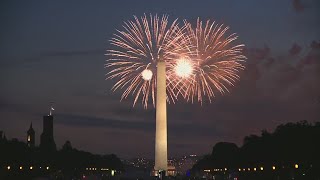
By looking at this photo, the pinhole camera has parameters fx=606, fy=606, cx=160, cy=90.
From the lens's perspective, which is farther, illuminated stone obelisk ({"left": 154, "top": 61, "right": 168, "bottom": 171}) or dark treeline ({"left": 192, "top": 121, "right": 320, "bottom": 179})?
illuminated stone obelisk ({"left": 154, "top": 61, "right": 168, "bottom": 171})

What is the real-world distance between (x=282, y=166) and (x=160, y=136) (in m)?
25.1

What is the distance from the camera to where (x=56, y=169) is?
189m

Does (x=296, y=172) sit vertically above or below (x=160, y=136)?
below

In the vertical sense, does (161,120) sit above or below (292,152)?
above

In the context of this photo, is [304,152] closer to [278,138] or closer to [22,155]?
[278,138]

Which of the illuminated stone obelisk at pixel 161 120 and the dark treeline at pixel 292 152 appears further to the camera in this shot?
the illuminated stone obelisk at pixel 161 120

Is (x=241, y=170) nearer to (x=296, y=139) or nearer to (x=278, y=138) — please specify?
(x=278, y=138)

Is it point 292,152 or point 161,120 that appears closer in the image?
point 292,152

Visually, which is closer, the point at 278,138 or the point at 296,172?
the point at 296,172

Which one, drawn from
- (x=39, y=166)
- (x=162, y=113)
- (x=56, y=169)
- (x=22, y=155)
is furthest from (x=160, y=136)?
(x=56, y=169)

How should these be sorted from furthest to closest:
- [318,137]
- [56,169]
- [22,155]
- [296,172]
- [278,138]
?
[56,169], [22,155], [278,138], [296,172], [318,137]

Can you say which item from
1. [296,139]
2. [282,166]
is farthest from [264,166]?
[296,139]

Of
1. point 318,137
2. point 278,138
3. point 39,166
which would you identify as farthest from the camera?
point 39,166

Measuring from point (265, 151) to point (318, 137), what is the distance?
2880cm
